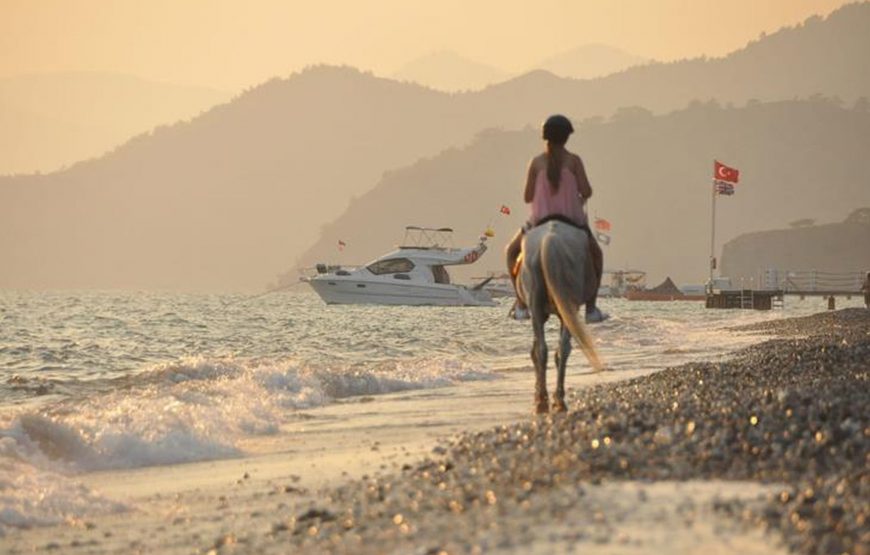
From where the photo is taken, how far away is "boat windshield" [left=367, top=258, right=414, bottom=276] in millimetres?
83938

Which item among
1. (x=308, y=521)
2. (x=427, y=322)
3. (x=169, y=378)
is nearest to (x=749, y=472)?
(x=308, y=521)

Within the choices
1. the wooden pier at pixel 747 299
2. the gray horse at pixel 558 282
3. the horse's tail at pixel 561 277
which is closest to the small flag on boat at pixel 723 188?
the wooden pier at pixel 747 299

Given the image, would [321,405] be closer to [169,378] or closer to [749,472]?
[169,378]

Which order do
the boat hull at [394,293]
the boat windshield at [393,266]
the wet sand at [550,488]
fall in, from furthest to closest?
the boat windshield at [393,266]
the boat hull at [394,293]
the wet sand at [550,488]

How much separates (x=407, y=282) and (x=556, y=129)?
7094 centimetres

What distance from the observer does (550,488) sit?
682 cm

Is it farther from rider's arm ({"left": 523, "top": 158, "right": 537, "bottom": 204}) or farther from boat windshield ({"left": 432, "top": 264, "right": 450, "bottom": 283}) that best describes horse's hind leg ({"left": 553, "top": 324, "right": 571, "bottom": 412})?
boat windshield ({"left": 432, "top": 264, "right": 450, "bottom": 283})

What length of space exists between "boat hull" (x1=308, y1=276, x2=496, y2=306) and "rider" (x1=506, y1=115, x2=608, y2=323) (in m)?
70.1

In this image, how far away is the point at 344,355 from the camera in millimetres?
31688

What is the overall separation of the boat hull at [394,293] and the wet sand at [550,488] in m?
70.0

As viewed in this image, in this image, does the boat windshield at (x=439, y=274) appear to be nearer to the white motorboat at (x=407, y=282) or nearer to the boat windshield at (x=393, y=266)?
the white motorboat at (x=407, y=282)

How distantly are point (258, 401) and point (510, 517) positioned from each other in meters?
10.5

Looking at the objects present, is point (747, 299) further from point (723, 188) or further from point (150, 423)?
point (150, 423)

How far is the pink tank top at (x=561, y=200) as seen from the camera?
38.6ft
